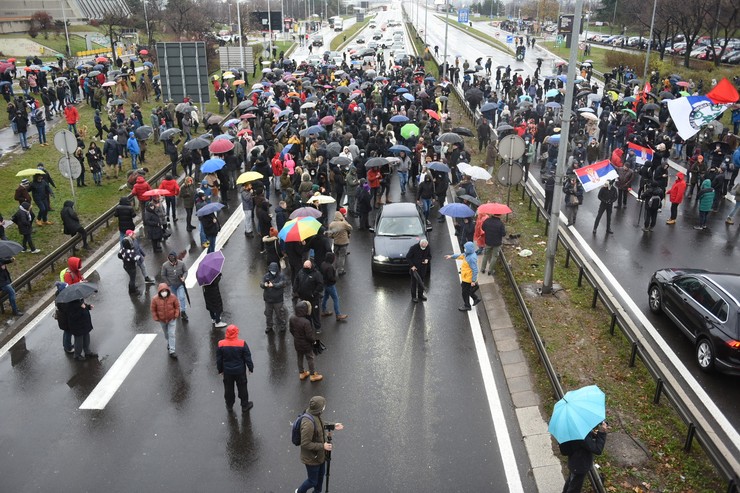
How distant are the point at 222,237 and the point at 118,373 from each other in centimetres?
760

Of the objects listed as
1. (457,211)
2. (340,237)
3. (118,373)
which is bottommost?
(118,373)

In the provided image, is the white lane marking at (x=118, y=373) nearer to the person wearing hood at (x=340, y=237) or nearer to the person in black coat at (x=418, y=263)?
the person wearing hood at (x=340, y=237)

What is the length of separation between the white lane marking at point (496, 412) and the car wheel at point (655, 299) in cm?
384

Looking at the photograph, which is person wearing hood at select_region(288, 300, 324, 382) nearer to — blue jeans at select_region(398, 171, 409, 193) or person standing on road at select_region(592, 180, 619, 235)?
person standing on road at select_region(592, 180, 619, 235)

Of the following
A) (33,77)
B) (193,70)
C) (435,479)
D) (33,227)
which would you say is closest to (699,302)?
(435,479)

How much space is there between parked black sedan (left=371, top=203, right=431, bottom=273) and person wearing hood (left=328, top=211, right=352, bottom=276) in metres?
0.76

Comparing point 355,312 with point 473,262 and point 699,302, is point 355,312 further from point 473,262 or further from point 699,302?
point 699,302

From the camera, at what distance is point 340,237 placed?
49.9ft

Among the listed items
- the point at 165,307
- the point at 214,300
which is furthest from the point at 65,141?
the point at 165,307

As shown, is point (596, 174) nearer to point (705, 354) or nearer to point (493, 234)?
point (493, 234)

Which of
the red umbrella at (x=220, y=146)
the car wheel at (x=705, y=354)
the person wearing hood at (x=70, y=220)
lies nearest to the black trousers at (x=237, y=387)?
the car wheel at (x=705, y=354)

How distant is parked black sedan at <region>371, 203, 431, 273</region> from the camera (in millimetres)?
15172

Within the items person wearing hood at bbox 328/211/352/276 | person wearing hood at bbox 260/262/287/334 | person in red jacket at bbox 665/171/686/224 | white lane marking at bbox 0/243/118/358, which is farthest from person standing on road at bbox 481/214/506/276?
white lane marking at bbox 0/243/118/358

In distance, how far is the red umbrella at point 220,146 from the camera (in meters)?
20.2
